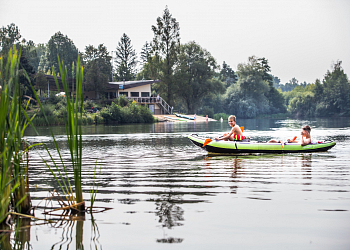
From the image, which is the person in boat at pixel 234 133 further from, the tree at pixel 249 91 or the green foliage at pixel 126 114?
the tree at pixel 249 91

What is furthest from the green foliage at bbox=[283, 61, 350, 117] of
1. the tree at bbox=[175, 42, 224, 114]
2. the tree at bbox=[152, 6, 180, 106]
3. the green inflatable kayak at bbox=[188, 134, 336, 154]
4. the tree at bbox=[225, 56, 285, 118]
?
the green inflatable kayak at bbox=[188, 134, 336, 154]

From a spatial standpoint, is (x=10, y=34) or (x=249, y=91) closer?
→ (x=10, y=34)

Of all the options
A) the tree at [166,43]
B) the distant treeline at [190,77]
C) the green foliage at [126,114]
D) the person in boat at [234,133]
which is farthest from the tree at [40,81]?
the person in boat at [234,133]

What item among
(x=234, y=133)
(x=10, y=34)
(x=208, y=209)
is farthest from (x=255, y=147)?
(x=10, y=34)

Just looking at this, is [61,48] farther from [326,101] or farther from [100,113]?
[326,101]

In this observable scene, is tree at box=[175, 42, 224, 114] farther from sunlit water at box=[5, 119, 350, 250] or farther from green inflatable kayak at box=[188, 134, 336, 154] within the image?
sunlit water at box=[5, 119, 350, 250]

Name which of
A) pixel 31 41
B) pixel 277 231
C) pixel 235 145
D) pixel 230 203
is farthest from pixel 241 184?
pixel 31 41

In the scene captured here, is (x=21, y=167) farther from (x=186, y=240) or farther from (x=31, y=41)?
(x=31, y=41)

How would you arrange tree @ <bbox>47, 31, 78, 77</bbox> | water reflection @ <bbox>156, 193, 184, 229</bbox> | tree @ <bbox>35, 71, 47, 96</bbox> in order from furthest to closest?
tree @ <bbox>47, 31, 78, 77</bbox>
tree @ <bbox>35, 71, 47, 96</bbox>
water reflection @ <bbox>156, 193, 184, 229</bbox>

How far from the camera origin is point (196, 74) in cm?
6525

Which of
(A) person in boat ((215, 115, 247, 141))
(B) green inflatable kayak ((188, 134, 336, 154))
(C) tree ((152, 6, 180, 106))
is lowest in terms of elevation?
(B) green inflatable kayak ((188, 134, 336, 154))

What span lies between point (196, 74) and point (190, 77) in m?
2.30

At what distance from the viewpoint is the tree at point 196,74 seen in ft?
205

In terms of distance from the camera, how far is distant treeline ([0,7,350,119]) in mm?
58406
